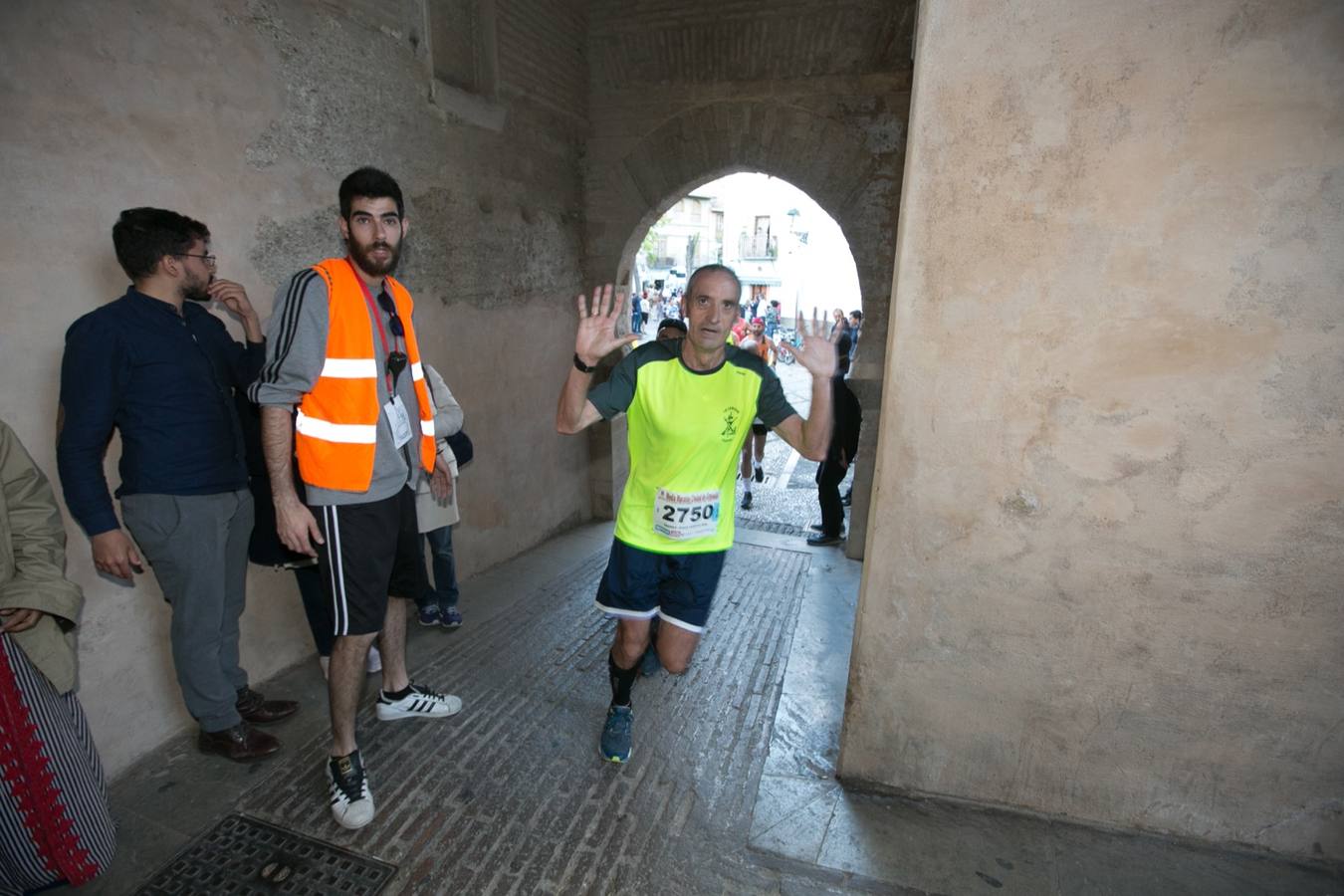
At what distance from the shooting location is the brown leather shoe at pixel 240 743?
8.82 ft

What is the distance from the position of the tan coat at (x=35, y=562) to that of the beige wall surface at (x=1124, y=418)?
2737mm

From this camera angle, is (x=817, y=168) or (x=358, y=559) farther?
(x=817, y=168)

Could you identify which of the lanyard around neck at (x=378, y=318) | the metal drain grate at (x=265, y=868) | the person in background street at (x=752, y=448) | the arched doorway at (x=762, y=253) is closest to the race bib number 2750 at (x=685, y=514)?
the lanyard around neck at (x=378, y=318)

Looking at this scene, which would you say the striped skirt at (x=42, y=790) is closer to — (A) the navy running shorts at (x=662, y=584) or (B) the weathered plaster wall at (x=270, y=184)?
(B) the weathered plaster wall at (x=270, y=184)

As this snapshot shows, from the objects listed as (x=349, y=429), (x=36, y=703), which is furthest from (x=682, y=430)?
(x=36, y=703)

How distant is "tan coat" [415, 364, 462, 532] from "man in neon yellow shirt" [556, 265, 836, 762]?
0.82m

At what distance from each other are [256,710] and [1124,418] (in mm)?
3754

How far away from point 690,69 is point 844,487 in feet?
15.8

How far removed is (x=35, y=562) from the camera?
2000 millimetres

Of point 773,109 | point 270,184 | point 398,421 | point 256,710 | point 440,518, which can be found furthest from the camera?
point 773,109

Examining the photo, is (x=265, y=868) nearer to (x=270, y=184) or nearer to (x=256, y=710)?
(x=256, y=710)

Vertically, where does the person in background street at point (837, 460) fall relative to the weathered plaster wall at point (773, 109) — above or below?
below

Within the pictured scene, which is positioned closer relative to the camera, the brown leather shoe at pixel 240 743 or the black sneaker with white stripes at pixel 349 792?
the black sneaker with white stripes at pixel 349 792

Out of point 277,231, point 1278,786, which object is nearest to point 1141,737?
point 1278,786
